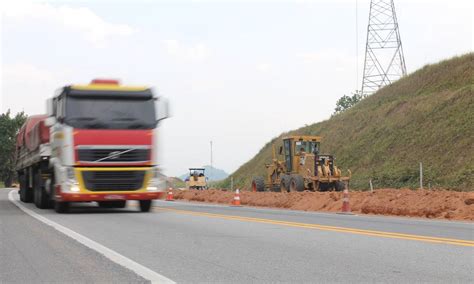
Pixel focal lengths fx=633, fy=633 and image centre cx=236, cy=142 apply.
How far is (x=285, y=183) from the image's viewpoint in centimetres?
3145

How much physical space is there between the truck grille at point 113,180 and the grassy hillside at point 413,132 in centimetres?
2033

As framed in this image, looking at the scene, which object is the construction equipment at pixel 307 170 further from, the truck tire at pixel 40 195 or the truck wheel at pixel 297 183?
the truck tire at pixel 40 195

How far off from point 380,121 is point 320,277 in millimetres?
42130

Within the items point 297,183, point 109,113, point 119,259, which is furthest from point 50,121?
point 297,183

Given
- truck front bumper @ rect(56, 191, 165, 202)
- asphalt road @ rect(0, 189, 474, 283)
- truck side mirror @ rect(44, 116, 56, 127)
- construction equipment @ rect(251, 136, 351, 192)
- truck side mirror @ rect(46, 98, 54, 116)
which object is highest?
truck side mirror @ rect(46, 98, 54, 116)

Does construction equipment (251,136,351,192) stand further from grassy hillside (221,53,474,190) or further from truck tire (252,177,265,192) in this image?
grassy hillside (221,53,474,190)

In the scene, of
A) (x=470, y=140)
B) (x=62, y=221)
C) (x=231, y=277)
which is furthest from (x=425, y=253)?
(x=470, y=140)

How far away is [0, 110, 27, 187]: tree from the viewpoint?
105 meters

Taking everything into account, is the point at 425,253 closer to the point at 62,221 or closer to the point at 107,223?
the point at 107,223

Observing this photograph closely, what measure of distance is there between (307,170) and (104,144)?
50.4 ft

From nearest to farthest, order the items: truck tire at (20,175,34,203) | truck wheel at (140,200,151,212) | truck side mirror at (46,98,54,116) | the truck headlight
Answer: the truck headlight
truck side mirror at (46,98,54,116)
truck wheel at (140,200,151,212)
truck tire at (20,175,34,203)

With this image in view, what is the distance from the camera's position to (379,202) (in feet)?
69.9

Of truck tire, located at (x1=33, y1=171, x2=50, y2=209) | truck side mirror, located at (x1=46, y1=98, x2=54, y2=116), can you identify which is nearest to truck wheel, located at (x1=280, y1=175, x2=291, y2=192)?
truck tire, located at (x1=33, y1=171, x2=50, y2=209)

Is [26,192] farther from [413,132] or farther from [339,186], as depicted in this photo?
[413,132]
